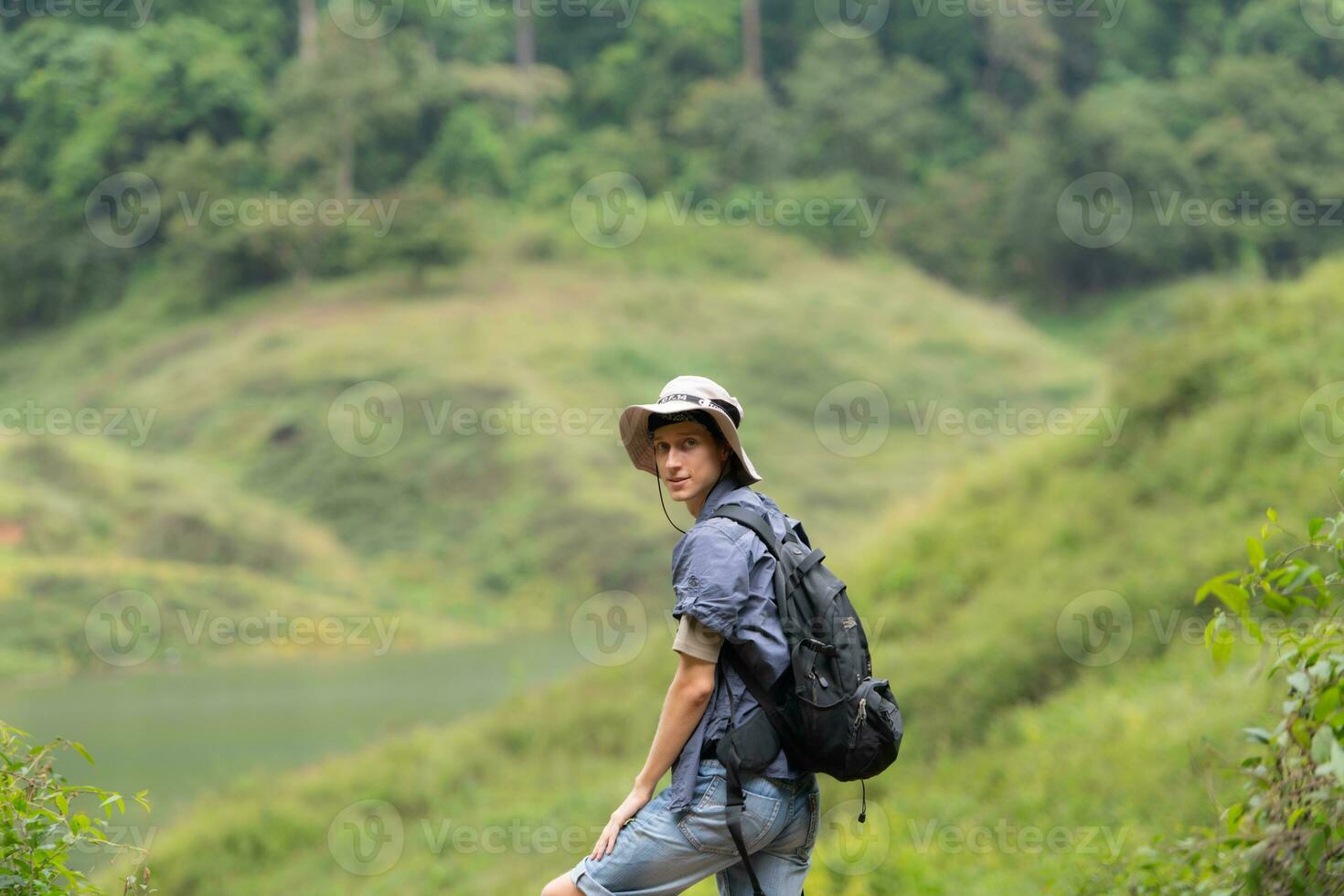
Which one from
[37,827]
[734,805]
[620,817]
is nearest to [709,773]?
[734,805]

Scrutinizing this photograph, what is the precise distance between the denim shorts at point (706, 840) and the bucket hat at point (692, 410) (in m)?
0.58

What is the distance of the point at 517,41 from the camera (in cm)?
4441

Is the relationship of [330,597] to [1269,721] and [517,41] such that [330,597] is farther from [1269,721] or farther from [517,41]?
[517,41]

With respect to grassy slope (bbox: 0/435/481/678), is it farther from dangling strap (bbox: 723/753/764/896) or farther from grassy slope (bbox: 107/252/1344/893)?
dangling strap (bbox: 723/753/764/896)

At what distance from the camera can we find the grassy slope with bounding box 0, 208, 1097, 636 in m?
25.9

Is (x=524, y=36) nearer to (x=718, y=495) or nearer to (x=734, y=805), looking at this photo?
(x=718, y=495)

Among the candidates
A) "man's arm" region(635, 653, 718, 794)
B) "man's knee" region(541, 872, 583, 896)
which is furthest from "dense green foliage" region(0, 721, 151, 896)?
"man's arm" region(635, 653, 718, 794)

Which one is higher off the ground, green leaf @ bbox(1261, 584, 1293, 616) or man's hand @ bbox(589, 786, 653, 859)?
green leaf @ bbox(1261, 584, 1293, 616)

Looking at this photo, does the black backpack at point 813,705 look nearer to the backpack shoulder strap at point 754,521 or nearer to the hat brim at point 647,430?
the backpack shoulder strap at point 754,521

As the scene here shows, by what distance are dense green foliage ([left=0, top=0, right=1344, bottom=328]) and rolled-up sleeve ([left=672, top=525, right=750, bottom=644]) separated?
1200 inches

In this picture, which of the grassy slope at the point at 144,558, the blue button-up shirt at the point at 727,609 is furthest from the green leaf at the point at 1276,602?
the grassy slope at the point at 144,558

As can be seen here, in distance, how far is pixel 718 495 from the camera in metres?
2.97

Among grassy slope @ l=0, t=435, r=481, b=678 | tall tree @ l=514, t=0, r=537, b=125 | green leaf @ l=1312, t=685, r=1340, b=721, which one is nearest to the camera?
green leaf @ l=1312, t=685, r=1340, b=721

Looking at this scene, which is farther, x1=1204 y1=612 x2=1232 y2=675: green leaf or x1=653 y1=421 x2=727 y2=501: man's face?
x1=653 y1=421 x2=727 y2=501: man's face
